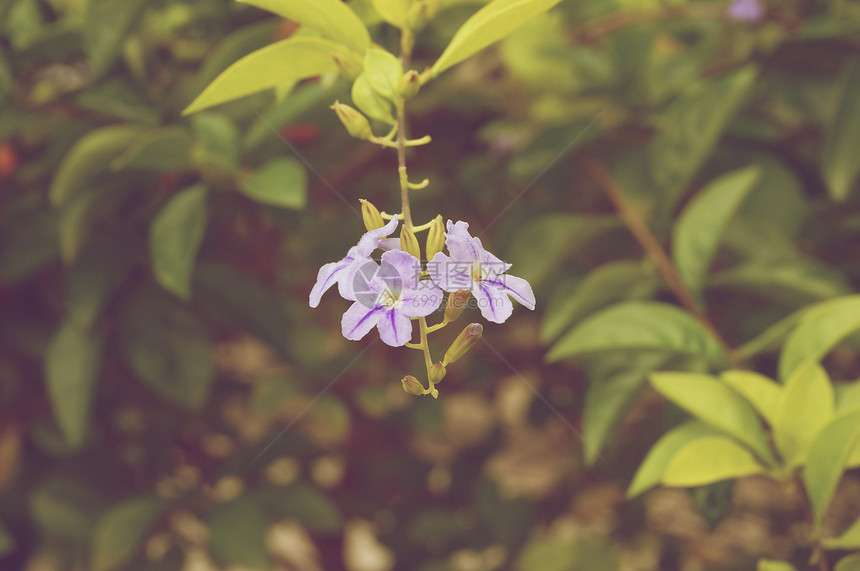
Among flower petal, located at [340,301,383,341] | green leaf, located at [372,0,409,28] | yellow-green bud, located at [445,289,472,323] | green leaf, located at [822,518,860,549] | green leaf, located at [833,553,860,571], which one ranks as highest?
green leaf, located at [372,0,409,28]

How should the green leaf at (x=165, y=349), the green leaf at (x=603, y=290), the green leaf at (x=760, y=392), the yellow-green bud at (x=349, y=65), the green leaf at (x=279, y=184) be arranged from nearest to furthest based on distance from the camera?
the yellow-green bud at (x=349, y=65) → the green leaf at (x=760, y=392) → the green leaf at (x=279, y=184) → the green leaf at (x=603, y=290) → the green leaf at (x=165, y=349)

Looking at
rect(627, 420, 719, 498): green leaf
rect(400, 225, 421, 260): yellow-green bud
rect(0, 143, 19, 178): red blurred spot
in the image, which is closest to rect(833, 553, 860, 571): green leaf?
rect(627, 420, 719, 498): green leaf

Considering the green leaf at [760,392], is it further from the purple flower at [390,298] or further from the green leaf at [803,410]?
the purple flower at [390,298]

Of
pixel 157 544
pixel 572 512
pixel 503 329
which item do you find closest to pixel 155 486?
pixel 157 544

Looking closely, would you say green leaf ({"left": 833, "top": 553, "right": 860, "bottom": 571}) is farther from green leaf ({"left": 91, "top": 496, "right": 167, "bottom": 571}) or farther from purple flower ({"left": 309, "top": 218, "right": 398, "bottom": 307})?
green leaf ({"left": 91, "top": 496, "right": 167, "bottom": 571})

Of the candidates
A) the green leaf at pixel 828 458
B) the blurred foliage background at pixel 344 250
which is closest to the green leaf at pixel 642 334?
the blurred foliage background at pixel 344 250

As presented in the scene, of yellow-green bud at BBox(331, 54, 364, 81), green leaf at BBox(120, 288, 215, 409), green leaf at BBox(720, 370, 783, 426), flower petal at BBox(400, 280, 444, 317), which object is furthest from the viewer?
green leaf at BBox(120, 288, 215, 409)

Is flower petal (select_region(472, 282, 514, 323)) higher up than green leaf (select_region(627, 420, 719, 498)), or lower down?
higher up
